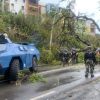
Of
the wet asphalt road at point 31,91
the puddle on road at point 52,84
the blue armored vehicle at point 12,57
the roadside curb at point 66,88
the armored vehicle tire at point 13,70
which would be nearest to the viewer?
the wet asphalt road at point 31,91

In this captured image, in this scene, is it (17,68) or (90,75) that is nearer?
(17,68)

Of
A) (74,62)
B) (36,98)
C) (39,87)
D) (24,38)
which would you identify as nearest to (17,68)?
(39,87)

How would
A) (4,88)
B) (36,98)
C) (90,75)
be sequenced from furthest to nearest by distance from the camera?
(90,75) < (4,88) < (36,98)

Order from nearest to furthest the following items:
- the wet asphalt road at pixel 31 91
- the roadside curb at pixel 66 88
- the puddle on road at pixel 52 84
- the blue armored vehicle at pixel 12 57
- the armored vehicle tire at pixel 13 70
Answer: the wet asphalt road at pixel 31 91, the roadside curb at pixel 66 88, the puddle on road at pixel 52 84, the blue armored vehicle at pixel 12 57, the armored vehicle tire at pixel 13 70

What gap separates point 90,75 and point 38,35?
13.2 m

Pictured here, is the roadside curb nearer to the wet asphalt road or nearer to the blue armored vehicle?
the wet asphalt road

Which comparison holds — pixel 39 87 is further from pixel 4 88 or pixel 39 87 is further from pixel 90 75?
pixel 90 75

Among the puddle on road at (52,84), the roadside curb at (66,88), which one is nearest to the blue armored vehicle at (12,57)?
the puddle on road at (52,84)

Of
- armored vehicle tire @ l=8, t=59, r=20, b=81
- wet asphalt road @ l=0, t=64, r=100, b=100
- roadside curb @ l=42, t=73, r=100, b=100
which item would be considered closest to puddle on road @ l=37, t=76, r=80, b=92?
wet asphalt road @ l=0, t=64, r=100, b=100

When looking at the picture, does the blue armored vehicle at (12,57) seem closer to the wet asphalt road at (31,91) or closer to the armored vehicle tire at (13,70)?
the armored vehicle tire at (13,70)

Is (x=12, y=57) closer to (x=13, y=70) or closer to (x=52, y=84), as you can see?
(x=13, y=70)

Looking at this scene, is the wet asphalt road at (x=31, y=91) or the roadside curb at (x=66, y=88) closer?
the wet asphalt road at (x=31, y=91)

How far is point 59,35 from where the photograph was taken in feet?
121

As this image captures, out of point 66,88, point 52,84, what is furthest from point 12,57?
point 66,88
